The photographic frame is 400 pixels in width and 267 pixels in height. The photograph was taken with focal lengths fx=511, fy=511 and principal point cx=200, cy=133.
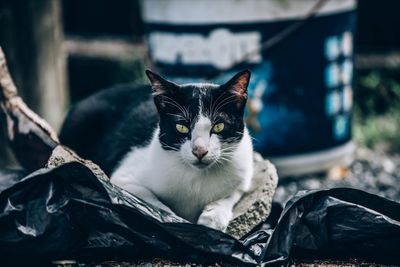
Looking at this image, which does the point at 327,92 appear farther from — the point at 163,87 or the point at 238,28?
the point at 163,87

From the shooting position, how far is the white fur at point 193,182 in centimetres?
196

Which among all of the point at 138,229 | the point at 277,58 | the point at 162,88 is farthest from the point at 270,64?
the point at 138,229

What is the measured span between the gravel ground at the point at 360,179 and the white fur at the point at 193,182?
110 cm

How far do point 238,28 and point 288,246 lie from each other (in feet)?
5.57

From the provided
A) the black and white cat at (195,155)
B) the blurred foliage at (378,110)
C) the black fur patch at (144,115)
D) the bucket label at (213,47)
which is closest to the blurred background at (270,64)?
the bucket label at (213,47)

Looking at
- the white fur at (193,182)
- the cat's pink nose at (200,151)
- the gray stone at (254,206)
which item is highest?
the cat's pink nose at (200,151)

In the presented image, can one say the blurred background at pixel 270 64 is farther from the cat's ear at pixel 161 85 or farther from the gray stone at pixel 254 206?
the cat's ear at pixel 161 85

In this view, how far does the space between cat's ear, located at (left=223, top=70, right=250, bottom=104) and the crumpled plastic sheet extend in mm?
442


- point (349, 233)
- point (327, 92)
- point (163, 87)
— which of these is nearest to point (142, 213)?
point (163, 87)

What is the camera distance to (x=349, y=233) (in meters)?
1.90

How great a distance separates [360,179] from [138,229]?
2.07 metres

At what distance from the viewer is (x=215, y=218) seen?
1.90m

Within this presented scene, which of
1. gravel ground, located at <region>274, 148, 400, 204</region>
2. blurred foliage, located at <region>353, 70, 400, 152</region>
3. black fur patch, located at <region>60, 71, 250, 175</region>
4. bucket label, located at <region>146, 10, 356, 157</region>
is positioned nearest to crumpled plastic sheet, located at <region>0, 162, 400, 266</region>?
black fur patch, located at <region>60, 71, 250, 175</region>

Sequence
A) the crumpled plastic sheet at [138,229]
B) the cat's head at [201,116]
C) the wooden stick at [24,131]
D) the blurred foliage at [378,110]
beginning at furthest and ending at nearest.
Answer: the blurred foliage at [378,110]
the wooden stick at [24,131]
the cat's head at [201,116]
the crumpled plastic sheet at [138,229]
